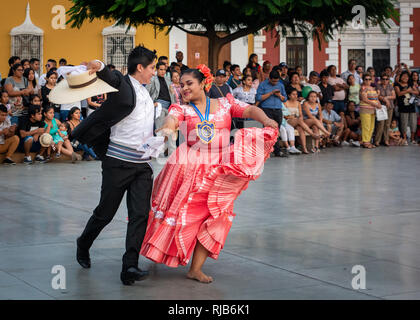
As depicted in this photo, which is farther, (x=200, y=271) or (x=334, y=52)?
(x=334, y=52)

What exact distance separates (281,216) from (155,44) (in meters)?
23.7

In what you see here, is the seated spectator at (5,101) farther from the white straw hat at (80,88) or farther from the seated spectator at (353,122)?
the white straw hat at (80,88)

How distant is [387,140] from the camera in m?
19.2

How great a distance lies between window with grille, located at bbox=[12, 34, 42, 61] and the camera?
29.8 m

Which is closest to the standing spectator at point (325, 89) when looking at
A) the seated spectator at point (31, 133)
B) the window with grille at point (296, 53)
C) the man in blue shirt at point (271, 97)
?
the man in blue shirt at point (271, 97)

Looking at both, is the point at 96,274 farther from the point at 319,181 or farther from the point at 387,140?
the point at 387,140

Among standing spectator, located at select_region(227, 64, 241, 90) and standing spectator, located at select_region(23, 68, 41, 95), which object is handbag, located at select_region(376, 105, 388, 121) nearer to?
standing spectator, located at select_region(227, 64, 241, 90)

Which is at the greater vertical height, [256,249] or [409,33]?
[409,33]

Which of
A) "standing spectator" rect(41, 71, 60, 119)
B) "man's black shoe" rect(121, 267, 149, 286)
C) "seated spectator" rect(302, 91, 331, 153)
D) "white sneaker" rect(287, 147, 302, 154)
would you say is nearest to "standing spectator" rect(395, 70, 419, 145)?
"seated spectator" rect(302, 91, 331, 153)

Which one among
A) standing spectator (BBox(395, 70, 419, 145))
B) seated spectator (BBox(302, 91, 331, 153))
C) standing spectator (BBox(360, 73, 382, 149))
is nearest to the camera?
seated spectator (BBox(302, 91, 331, 153))

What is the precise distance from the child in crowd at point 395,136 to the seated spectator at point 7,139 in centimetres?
952

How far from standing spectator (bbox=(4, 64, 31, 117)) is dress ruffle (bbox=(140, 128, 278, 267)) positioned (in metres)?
9.40
